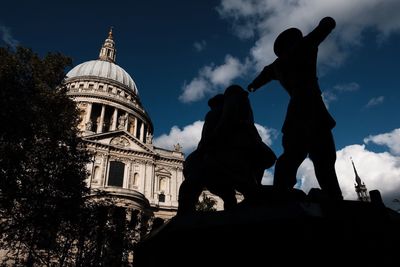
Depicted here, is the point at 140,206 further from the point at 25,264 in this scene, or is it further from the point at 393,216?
the point at 393,216

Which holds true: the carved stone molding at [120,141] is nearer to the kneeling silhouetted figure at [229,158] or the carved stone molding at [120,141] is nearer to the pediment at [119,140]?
the pediment at [119,140]

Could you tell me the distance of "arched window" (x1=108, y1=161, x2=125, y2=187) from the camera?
3691 centimetres

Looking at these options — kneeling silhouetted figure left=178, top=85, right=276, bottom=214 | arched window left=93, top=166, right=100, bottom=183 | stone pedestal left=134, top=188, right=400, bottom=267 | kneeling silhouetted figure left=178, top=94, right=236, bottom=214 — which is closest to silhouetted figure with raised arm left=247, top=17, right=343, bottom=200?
kneeling silhouetted figure left=178, top=85, right=276, bottom=214

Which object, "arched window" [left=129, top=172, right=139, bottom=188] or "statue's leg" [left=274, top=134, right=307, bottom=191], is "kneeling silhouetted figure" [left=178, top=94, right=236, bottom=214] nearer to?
"statue's leg" [left=274, top=134, right=307, bottom=191]

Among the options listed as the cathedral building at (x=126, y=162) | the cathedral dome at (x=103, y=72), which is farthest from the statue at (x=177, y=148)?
the cathedral dome at (x=103, y=72)

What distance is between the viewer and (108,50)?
242ft

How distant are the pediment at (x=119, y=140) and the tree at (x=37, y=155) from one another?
2026cm

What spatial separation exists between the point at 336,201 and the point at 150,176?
122ft

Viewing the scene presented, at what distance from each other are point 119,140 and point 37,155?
23589 mm

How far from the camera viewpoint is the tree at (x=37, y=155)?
555 inches

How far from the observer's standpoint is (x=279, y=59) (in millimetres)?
4195

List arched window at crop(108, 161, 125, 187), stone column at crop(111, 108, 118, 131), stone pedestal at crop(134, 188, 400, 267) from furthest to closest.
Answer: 1. stone column at crop(111, 108, 118, 131)
2. arched window at crop(108, 161, 125, 187)
3. stone pedestal at crop(134, 188, 400, 267)

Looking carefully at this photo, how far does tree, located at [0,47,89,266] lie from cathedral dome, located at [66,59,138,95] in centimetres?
4532

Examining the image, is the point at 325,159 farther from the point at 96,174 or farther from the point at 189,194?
the point at 96,174
